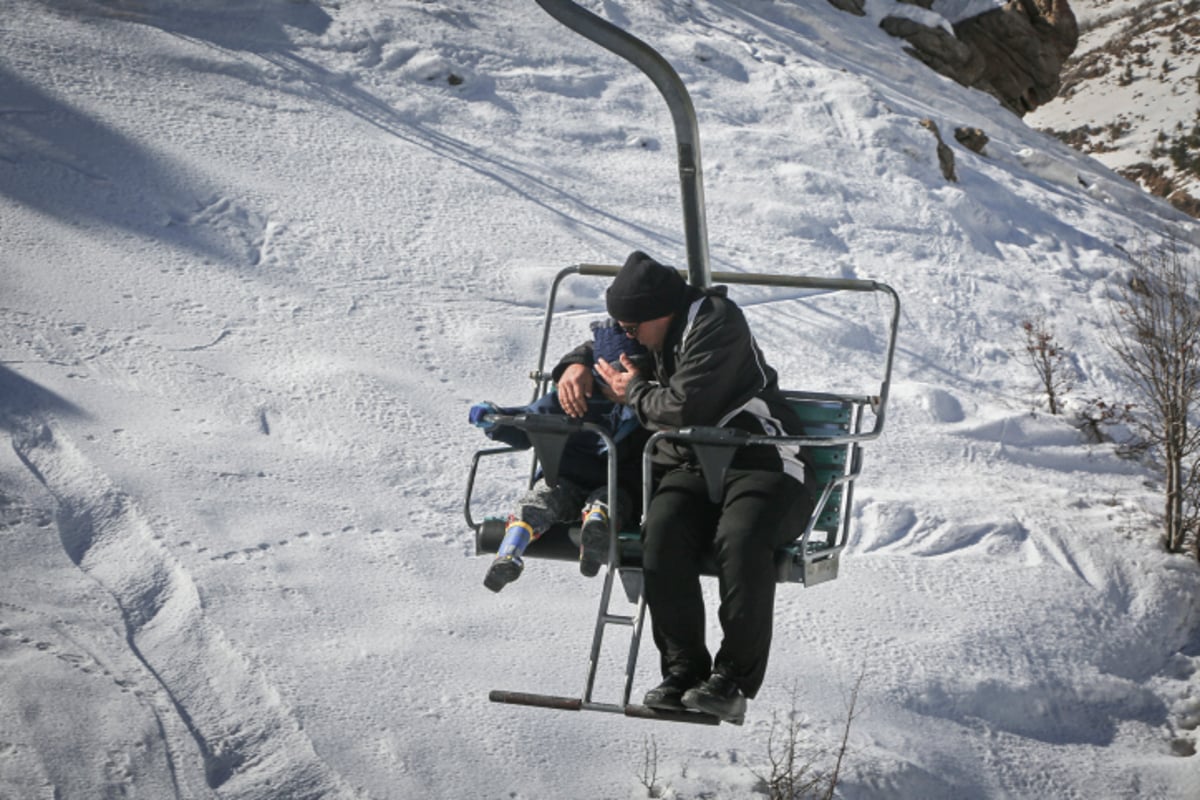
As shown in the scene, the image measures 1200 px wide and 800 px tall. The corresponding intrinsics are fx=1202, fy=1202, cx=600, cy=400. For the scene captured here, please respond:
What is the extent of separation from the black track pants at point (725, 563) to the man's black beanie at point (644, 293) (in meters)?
0.59

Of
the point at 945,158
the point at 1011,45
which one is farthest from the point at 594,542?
the point at 1011,45

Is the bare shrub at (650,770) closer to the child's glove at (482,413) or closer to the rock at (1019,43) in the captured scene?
the child's glove at (482,413)

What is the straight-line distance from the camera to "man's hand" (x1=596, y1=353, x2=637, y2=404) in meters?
→ 4.19

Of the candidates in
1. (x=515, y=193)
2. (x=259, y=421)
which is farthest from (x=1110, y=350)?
(x=259, y=421)

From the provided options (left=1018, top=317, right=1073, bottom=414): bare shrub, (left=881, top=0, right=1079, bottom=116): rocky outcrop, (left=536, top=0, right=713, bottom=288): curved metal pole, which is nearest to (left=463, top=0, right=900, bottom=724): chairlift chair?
(left=536, top=0, right=713, bottom=288): curved metal pole

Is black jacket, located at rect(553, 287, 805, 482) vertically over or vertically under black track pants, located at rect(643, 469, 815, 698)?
over

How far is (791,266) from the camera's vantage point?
12.3 metres

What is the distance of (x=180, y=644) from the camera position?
318 inches

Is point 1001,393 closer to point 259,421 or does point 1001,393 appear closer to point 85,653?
point 259,421

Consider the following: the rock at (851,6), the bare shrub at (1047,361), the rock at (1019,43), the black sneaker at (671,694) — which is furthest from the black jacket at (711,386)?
the rock at (1019,43)

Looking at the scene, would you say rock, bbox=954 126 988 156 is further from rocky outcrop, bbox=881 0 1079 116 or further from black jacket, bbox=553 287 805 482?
black jacket, bbox=553 287 805 482

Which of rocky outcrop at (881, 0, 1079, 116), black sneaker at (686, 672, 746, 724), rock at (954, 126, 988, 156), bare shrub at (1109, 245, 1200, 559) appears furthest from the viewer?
rocky outcrop at (881, 0, 1079, 116)

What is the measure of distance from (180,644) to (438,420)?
2.78 m

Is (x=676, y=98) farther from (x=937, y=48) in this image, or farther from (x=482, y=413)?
(x=937, y=48)
